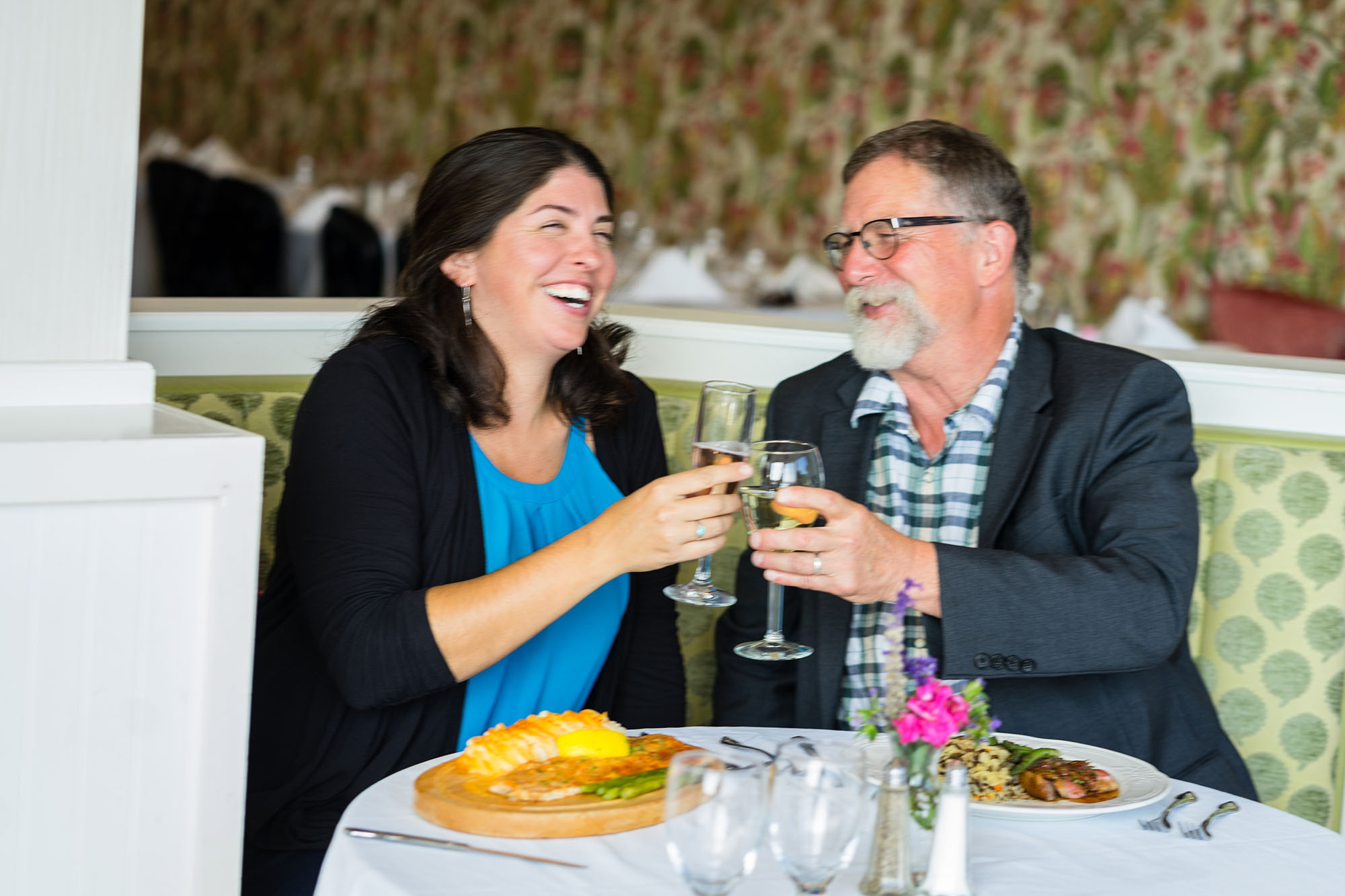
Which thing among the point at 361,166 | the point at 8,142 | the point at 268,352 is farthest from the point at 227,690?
the point at 361,166

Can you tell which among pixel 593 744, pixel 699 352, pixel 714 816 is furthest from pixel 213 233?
pixel 714 816

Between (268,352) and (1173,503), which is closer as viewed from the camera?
(1173,503)

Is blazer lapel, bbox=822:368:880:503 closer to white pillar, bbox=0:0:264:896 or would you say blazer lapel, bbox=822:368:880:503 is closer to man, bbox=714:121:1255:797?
man, bbox=714:121:1255:797

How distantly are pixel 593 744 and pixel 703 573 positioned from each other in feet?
1.14

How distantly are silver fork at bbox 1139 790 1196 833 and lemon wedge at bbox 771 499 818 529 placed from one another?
472 millimetres

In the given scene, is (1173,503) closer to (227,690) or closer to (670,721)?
(670,721)

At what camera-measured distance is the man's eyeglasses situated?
2029mm

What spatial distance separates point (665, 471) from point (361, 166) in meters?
6.22

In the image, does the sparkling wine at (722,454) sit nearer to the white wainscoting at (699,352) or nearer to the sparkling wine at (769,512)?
the sparkling wine at (769,512)

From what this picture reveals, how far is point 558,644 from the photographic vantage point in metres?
1.87

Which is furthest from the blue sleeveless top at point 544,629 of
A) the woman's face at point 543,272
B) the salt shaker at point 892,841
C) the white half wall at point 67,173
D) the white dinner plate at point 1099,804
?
the salt shaker at point 892,841

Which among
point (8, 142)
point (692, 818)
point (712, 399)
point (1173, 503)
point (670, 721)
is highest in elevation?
point (8, 142)

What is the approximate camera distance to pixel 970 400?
2.02 m

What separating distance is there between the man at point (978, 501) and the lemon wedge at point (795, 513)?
2 cm
